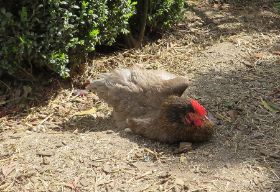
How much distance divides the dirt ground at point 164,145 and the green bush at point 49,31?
52 centimetres

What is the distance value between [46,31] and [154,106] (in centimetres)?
158

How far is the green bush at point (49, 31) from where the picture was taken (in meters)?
5.30

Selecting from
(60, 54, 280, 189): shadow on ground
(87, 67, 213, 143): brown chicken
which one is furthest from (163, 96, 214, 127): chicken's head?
(60, 54, 280, 189): shadow on ground

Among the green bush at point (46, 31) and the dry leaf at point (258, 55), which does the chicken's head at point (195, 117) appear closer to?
the green bush at point (46, 31)

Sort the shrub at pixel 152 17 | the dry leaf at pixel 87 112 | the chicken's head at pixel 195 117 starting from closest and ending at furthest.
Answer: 1. the chicken's head at pixel 195 117
2. the dry leaf at pixel 87 112
3. the shrub at pixel 152 17

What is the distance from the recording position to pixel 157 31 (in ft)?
24.7

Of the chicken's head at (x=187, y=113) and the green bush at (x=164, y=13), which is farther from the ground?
the green bush at (x=164, y=13)

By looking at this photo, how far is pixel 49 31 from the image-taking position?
539 cm

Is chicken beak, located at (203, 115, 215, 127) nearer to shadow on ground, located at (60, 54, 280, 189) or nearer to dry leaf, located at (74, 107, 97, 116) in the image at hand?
shadow on ground, located at (60, 54, 280, 189)

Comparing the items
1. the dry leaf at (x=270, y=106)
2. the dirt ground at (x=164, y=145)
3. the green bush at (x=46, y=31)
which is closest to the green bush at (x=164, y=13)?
the dirt ground at (x=164, y=145)

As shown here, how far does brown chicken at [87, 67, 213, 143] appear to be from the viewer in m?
4.61

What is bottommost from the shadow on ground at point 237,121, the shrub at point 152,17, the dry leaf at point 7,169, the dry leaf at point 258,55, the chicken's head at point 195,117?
the dry leaf at point 7,169

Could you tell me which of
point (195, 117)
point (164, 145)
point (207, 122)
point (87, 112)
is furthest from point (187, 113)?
point (87, 112)

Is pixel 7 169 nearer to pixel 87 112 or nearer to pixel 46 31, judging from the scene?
pixel 87 112
